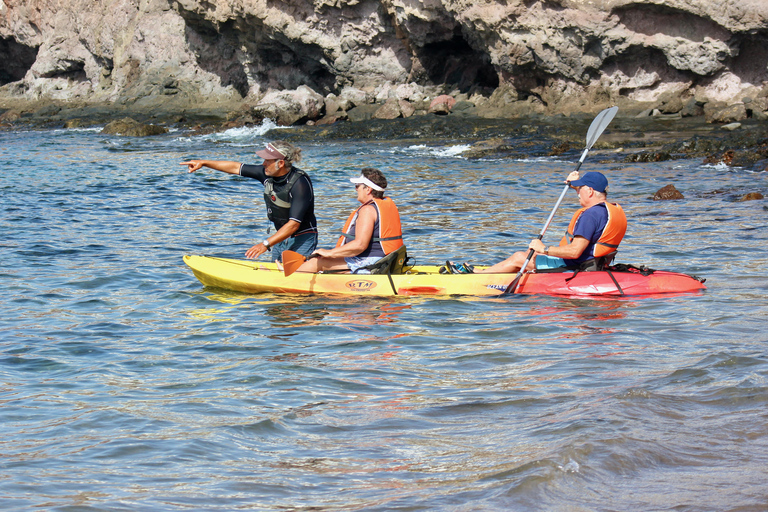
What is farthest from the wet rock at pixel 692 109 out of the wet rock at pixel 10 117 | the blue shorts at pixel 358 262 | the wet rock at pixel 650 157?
the wet rock at pixel 10 117

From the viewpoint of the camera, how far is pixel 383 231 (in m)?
6.63

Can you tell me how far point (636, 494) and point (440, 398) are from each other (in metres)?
1.42

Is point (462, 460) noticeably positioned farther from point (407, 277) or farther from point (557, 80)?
point (557, 80)

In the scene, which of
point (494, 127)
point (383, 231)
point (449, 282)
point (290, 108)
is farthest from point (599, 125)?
point (290, 108)

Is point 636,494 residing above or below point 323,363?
above

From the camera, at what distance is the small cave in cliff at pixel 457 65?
90.1 ft

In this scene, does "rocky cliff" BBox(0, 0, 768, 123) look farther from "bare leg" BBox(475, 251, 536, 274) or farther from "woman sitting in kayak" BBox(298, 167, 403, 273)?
"woman sitting in kayak" BBox(298, 167, 403, 273)

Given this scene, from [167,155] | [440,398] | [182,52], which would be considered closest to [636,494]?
[440,398]

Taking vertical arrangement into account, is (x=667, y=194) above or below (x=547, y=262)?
below

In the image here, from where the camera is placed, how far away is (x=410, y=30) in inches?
1028

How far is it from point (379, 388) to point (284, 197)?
288 centimetres

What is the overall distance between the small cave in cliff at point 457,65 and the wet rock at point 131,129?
32.2ft

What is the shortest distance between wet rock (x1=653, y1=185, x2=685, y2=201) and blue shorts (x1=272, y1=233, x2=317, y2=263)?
22.3 feet

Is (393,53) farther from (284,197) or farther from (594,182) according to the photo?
(594,182)
